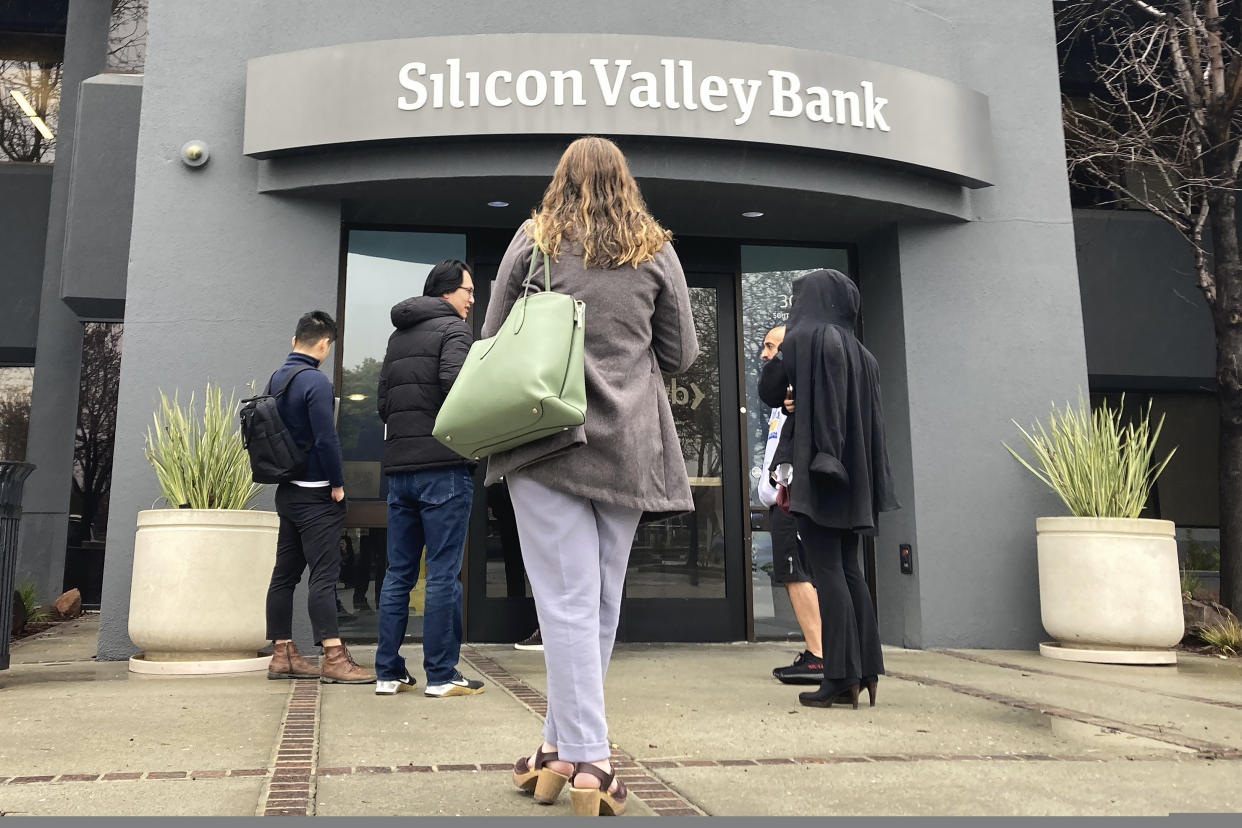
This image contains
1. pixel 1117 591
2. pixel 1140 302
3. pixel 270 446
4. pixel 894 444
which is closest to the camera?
pixel 270 446

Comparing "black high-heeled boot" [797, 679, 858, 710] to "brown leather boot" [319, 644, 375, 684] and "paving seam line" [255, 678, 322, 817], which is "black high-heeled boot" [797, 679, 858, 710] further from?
"brown leather boot" [319, 644, 375, 684]

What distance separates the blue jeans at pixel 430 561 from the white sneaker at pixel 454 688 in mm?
26

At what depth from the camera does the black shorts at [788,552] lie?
4840 millimetres

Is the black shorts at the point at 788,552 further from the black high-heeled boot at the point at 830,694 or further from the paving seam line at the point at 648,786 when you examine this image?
the paving seam line at the point at 648,786

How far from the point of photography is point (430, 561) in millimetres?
4375

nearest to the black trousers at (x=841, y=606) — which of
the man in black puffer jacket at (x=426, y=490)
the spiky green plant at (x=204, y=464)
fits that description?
the man in black puffer jacket at (x=426, y=490)

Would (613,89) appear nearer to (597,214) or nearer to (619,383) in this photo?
(597,214)

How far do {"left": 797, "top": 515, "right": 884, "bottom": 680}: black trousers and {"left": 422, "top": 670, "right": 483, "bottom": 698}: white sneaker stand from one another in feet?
5.09

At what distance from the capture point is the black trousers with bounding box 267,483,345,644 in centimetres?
475

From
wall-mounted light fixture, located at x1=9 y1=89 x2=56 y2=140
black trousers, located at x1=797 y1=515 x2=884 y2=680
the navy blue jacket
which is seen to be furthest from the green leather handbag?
wall-mounted light fixture, located at x1=9 y1=89 x2=56 y2=140

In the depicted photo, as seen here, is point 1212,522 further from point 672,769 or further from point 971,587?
point 672,769

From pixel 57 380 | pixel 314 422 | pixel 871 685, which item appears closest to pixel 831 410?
pixel 871 685

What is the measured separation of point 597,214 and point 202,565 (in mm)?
3548

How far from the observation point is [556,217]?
2.68 meters
